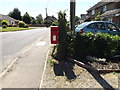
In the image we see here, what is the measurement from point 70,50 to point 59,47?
1.77ft

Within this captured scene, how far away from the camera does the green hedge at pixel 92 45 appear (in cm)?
576

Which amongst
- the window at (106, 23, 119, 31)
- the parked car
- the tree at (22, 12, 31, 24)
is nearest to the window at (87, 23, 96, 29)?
the parked car

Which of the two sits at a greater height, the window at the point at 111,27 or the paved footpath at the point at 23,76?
the window at the point at 111,27

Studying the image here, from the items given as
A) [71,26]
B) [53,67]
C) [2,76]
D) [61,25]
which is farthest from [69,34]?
[2,76]

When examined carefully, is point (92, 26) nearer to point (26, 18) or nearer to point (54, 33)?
point (54, 33)

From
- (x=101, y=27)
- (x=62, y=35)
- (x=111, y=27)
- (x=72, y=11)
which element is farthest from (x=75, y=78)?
(x=111, y=27)

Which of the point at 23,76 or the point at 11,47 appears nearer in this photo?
the point at 23,76

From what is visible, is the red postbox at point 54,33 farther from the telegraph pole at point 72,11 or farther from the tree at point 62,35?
the telegraph pole at point 72,11

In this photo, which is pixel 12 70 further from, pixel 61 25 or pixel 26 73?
pixel 61 25

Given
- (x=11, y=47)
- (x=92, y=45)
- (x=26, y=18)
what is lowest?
(x=11, y=47)

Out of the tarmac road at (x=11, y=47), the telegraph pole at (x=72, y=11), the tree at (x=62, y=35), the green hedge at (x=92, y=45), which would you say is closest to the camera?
the tree at (x=62, y=35)

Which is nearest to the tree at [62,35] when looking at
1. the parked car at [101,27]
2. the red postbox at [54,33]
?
the red postbox at [54,33]

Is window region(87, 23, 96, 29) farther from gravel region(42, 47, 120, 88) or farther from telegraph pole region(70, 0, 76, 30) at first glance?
gravel region(42, 47, 120, 88)

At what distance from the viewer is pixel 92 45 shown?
5824 mm
